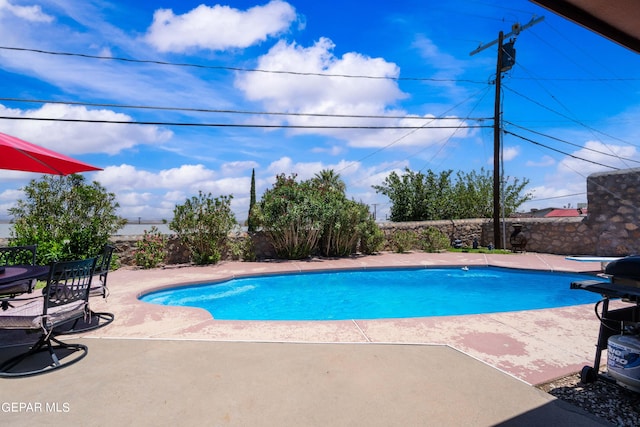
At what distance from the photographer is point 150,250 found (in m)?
9.82

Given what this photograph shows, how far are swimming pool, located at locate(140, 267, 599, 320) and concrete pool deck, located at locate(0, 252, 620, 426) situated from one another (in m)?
2.33

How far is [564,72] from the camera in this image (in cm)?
1505

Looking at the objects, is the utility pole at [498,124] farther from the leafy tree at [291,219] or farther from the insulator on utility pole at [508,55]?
the leafy tree at [291,219]

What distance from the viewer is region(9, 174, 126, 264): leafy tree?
8133 mm

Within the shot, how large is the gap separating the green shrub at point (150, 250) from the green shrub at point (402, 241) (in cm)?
826

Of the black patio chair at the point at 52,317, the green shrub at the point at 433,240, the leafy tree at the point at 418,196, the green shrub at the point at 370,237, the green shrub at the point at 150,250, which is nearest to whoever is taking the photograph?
the black patio chair at the point at 52,317

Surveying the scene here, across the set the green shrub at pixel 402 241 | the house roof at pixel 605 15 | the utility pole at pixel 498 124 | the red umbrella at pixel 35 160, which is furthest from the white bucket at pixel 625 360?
the utility pole at pixel 498 124

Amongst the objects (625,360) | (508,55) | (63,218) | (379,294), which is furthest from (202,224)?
(508,55)

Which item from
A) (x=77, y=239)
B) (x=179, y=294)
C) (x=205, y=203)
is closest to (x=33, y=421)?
(x=179, y=294)

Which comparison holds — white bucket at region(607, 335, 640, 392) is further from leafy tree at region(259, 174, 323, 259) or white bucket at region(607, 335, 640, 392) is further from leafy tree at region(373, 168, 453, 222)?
leafy tree at region(373, 168, 453, 222)

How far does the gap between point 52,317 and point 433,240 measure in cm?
1262

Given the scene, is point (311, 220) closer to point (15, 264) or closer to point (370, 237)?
point (370, 237)

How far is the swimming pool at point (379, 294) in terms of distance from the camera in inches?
281

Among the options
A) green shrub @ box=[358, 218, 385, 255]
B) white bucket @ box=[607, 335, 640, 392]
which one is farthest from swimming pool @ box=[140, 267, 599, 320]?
white bucket @ box=[607, 335, 640, 392]
